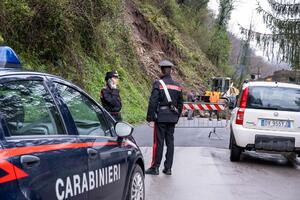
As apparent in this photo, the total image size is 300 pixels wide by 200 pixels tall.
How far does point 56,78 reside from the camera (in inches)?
166

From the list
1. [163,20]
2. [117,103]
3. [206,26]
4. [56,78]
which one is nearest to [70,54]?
[117,103]

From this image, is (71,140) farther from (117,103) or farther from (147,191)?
(117,103)

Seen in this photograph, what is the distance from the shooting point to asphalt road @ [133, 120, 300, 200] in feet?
24.4

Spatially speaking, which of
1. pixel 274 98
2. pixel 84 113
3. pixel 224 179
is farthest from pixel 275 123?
pixel 84 113

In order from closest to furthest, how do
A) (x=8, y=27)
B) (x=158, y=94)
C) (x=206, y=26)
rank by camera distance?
1. (x=158, y=94)
2. (x=8, y=27)
3. (x=206, y=26)

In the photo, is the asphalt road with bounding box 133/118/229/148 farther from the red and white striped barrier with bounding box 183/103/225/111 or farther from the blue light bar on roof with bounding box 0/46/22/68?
the blue light bar on roof with bounding box 0/46/22/68

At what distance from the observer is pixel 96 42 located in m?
20.9

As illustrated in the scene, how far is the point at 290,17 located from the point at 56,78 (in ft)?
73.3

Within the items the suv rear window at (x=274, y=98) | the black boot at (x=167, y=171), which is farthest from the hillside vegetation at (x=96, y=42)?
the suv rear window at (x=274, y=98)

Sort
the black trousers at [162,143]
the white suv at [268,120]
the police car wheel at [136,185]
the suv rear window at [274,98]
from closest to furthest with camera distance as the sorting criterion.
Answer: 1. the police car wheel at [136,185]
2. the black trousers at [162,143]
3. the white suv at [268,120]
4. the suv rear window at [274,98]

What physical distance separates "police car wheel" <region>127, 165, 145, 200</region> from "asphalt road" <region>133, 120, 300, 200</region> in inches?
49.4

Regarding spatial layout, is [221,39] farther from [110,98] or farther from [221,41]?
[110,98]

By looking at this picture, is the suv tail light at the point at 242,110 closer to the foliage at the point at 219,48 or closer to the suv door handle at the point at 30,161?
the suv door handle at the point at 30,161

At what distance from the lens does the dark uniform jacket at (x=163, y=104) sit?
28.5ft
